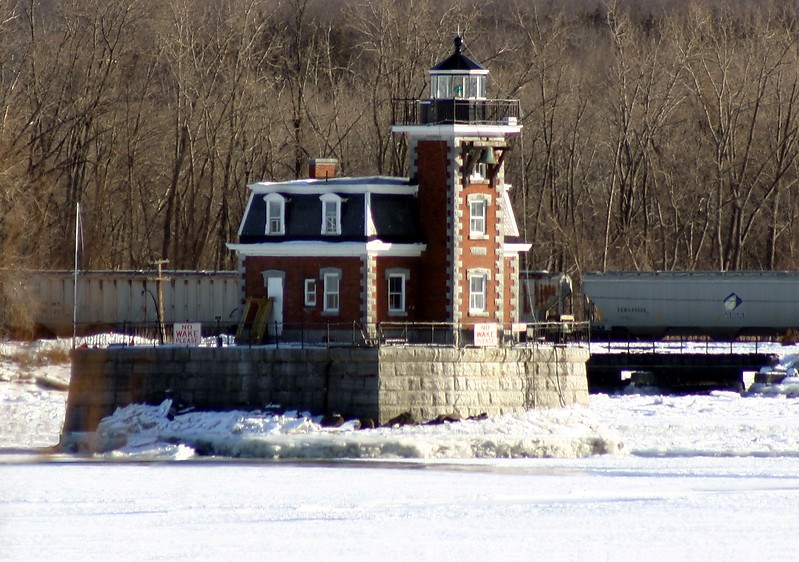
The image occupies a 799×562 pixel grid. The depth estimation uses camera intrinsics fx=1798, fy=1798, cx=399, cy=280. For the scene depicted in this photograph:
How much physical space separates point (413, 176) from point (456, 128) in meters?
2.07

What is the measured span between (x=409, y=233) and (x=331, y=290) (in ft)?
9.25

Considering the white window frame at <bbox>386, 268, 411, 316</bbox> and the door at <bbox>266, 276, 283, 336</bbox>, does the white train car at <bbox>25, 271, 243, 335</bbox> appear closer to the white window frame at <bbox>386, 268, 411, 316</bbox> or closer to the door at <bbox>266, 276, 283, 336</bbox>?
the door at <bbox>266, 276, 283, 336</bbox>

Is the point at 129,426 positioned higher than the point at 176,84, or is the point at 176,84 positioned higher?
the point at 176,84

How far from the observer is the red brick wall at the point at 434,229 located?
5128cm

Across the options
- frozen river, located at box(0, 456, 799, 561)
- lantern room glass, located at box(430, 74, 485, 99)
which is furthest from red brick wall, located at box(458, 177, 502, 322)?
frozen river, located at box(0, 456, 799, 561)

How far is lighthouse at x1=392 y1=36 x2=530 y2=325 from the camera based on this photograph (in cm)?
5116

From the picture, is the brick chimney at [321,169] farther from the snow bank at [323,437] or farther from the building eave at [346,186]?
the snow bank at [323,437]

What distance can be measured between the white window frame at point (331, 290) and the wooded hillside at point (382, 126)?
27.1 m

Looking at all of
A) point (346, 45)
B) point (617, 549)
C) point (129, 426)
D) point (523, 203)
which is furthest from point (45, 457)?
point (346, 45)

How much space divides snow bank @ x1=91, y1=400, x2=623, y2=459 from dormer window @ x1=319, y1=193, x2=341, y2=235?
6.21m

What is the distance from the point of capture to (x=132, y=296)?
6931 cm

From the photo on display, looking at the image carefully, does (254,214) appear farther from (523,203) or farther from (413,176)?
(523,203)

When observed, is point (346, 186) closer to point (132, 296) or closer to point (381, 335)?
point (381, 335)

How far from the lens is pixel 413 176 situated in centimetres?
5209
